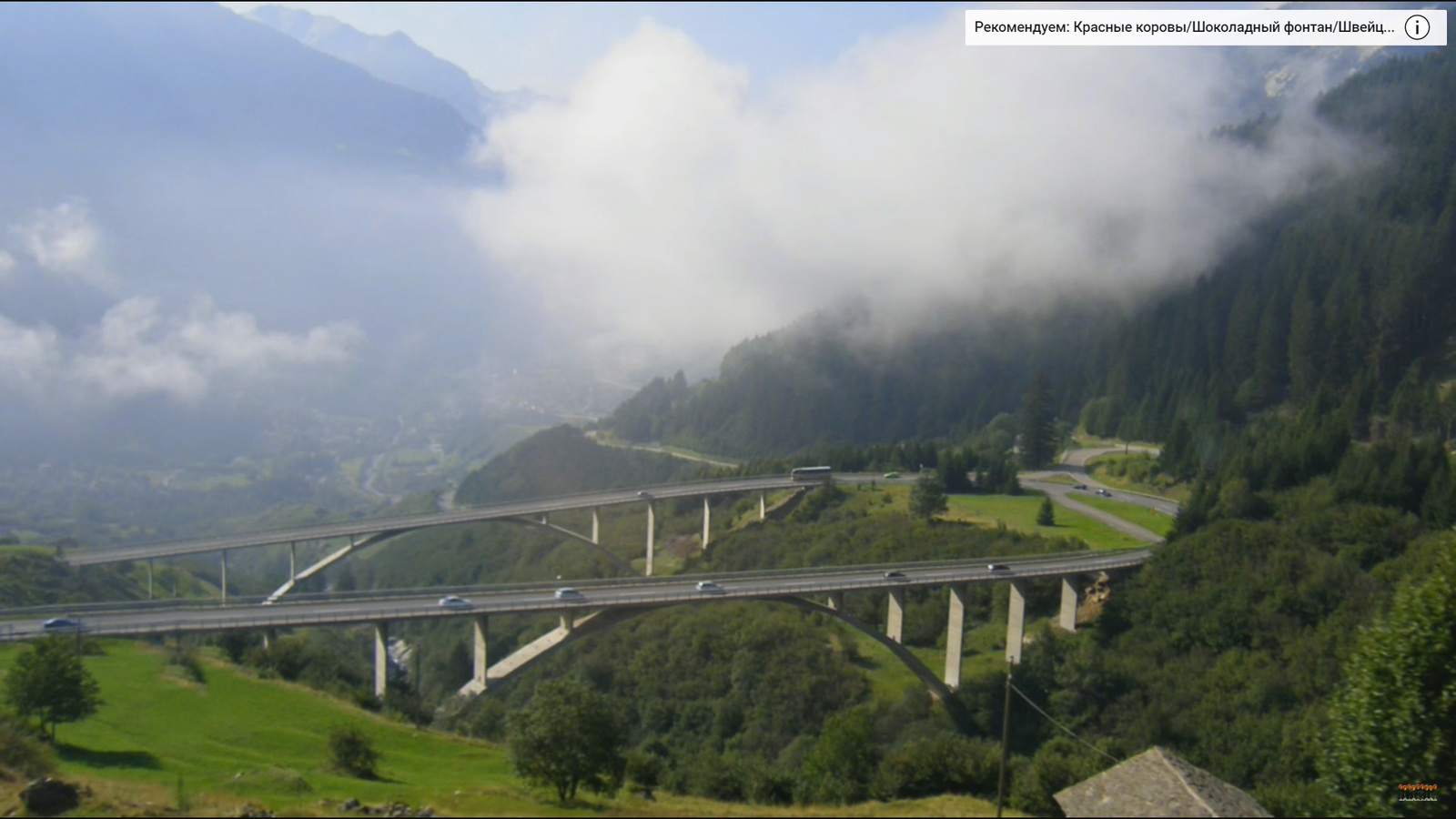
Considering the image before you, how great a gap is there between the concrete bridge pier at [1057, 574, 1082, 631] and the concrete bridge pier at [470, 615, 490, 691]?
25935mm

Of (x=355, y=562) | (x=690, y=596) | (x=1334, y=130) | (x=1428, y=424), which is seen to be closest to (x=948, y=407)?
(x=1334, y=130)

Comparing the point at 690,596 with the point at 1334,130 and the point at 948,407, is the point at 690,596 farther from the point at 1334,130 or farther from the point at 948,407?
the point at 1334,130

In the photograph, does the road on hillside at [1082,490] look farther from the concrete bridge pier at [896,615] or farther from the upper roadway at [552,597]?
the concrete bridge pier at [896,615]

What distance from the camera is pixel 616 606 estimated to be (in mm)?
31453

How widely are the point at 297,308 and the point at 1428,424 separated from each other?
613ft

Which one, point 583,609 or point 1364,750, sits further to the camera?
point 583,609

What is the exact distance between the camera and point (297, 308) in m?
180

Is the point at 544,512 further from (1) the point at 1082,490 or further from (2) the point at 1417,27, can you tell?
(2) the point at 1417,27

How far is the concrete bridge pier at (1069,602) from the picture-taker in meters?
39.2

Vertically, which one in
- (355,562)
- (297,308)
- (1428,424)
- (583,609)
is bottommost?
(355,562)

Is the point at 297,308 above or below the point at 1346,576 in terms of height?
above

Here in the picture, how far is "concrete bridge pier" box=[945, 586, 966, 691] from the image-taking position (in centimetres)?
3644

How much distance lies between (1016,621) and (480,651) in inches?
919

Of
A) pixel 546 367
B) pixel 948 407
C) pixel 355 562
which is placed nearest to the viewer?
pixel 355 562
